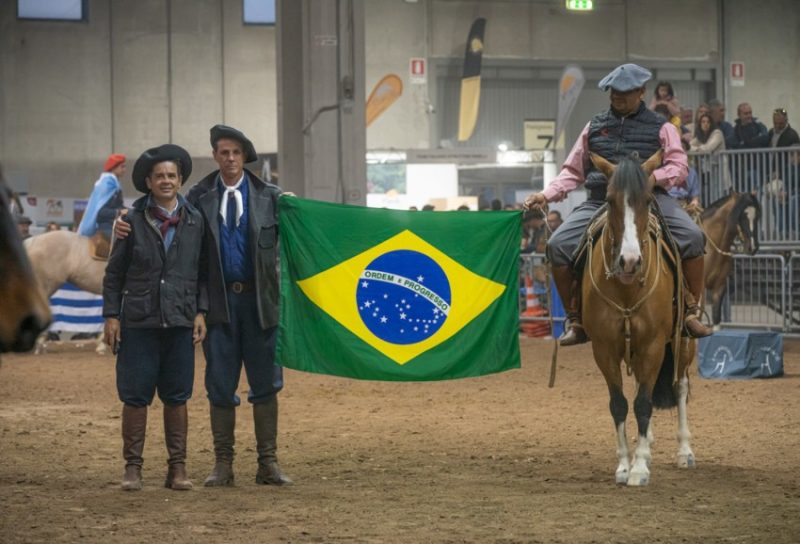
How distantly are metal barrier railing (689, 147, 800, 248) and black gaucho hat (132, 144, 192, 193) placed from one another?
41.2 feet

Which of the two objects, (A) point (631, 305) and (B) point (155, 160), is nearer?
(B) point (155, 160)

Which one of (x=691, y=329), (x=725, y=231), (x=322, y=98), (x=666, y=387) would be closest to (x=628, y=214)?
(x=691, y=329)

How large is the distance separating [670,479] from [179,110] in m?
29.7

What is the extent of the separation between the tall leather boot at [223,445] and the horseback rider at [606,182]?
232 centimetres

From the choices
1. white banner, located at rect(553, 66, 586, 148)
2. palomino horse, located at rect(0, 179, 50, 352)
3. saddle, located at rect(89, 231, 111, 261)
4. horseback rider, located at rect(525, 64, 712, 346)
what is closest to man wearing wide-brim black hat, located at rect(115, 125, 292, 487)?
horseback rider, located at rect(525, 64, 712, 346)

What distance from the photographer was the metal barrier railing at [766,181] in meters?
18.9

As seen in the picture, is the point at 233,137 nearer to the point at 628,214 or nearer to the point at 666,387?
the point at 628,214

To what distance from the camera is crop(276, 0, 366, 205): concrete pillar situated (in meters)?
17.0

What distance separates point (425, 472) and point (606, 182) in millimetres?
2273

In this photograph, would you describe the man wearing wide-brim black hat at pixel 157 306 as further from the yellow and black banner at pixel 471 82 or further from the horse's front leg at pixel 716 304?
the yellow and black banner at pixel 471 82

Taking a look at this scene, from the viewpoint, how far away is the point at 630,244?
7.82 metres

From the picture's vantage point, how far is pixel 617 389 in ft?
27.6

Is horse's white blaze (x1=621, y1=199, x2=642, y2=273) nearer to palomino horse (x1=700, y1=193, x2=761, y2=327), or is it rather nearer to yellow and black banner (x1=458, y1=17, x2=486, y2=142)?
palomino horse (x1=700, y1=193, x2=761, y2=327)

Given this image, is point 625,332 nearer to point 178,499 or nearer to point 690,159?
point 178,499
